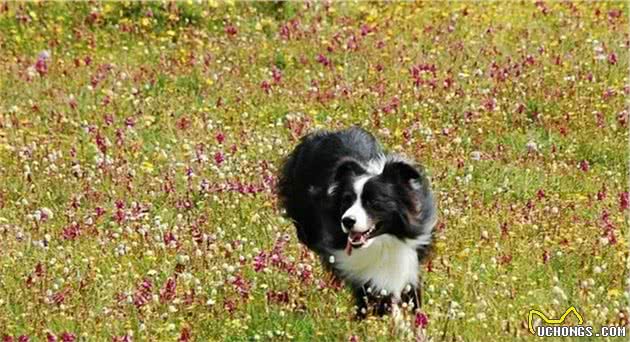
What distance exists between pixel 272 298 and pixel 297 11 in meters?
8.77

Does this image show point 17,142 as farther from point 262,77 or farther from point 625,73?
point 625,73

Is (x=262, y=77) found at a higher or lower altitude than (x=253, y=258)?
lower

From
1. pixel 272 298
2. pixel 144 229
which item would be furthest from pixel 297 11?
pixel 272 298

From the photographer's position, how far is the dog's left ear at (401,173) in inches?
300

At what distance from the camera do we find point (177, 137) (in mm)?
11812

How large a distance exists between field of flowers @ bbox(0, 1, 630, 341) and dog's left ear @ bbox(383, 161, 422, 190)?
77 centimetres

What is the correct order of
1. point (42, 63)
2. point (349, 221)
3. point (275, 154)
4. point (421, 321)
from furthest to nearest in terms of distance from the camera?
point (42, 63)
point (275, 154)
point (349, 221)
point (421, 321)

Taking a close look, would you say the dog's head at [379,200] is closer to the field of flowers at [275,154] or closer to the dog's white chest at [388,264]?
the dog's white chest at [388,264]

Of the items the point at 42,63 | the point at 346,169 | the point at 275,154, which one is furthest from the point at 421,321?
the point at 42,63

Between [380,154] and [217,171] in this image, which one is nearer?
[380,154]

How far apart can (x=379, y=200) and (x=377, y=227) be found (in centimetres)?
18

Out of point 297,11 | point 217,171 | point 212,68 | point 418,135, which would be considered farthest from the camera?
point 297,11

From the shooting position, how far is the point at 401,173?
766cm

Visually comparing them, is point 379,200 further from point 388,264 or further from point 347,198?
point 388,264
